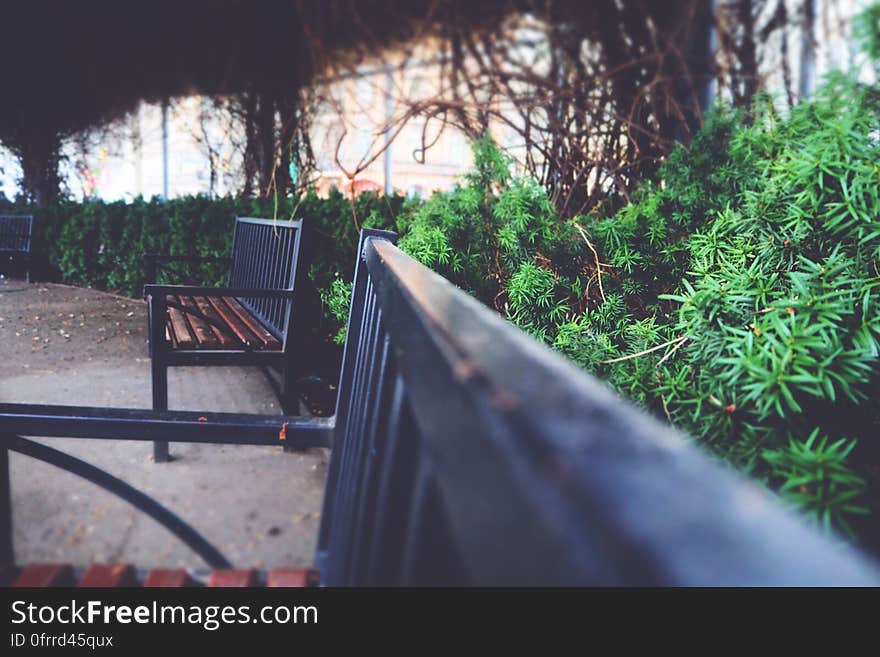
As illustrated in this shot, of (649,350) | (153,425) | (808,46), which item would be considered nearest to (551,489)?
(649,350)

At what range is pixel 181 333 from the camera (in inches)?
109

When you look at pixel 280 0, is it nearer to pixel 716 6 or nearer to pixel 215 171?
pixel 215 171

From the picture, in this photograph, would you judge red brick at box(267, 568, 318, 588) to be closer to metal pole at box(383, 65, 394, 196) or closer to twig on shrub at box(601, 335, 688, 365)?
twig on shrub at box(601, 335, 688, 365)

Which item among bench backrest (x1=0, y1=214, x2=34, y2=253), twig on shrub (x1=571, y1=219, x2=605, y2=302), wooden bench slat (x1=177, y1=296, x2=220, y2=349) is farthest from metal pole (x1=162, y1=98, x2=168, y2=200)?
twig on shrub (x1=571, y1=219, x2=605, y2=302)

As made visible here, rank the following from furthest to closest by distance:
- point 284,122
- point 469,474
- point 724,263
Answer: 1. point 284,122
2. point 724,263
3. point 469,474

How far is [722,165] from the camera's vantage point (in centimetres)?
162

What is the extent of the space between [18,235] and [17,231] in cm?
4

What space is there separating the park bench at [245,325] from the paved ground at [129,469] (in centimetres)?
26

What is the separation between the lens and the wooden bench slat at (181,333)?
2596 millimetres

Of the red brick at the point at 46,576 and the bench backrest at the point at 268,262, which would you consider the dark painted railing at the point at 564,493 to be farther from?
the bench backrest at the point at 268,262

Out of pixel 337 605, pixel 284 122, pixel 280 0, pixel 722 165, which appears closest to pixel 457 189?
pixel 722 165

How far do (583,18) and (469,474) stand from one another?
3.92 metres

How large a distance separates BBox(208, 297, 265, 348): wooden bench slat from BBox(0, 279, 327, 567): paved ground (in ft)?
1.38

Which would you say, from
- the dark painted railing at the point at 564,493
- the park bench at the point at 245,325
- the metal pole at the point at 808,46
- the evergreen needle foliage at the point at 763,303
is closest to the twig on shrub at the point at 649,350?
the evergreen needle foliage at the point at 763,303
